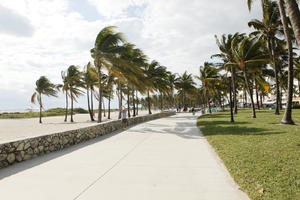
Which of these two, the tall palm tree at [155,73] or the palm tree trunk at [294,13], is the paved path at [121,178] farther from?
the tall palm tree at [155,73]

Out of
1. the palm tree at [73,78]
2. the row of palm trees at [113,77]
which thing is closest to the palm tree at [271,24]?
the row of palm trees at [113,77]

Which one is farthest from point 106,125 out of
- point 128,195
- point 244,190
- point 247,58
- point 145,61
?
point 145,61

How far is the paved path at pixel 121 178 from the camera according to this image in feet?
11.0

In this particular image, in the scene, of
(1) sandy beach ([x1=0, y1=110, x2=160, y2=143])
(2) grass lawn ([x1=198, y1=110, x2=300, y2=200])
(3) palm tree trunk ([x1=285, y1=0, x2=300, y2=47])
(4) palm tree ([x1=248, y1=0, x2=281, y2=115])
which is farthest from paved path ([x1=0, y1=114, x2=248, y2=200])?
(4) palm tree ([x1=248, y1=0, x2=281, y2=115])

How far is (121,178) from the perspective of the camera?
4.09m

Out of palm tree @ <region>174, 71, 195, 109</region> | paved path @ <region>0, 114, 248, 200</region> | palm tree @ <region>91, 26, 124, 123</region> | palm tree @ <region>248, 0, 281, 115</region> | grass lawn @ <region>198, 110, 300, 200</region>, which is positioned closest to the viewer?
grass lawn @ <region>198, 110, 300, 200</region>

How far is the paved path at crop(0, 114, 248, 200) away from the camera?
11.0 feet

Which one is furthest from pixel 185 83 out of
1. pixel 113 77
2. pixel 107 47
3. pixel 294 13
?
pixel 294 13

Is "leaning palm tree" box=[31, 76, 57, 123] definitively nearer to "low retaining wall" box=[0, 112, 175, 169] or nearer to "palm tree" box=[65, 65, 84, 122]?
"palm tree" box=[65, 65, 84, 122]

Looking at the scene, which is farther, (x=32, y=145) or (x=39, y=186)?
(x=32, y=145)

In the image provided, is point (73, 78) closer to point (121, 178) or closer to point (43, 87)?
point (43, 87)

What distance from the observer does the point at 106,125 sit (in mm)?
11562

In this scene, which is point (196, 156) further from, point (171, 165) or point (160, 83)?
point (160, 83)

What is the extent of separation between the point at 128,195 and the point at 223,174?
7.20ft
